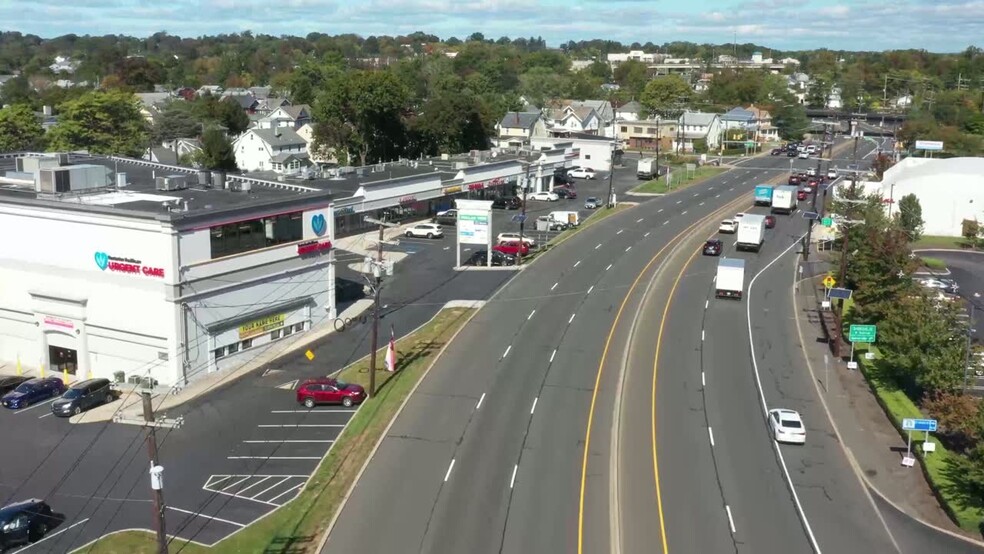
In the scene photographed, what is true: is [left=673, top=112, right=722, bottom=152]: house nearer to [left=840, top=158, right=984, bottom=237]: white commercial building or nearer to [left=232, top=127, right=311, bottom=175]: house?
[left=232, top=127, right=311, bottom=175]: house

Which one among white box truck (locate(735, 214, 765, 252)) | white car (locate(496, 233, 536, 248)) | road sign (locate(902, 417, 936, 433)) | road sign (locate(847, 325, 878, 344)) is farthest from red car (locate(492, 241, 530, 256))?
road sign (locate(902, 417, 936, 433))

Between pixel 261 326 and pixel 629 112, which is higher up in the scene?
pixel 629 112

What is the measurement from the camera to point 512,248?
6844cm

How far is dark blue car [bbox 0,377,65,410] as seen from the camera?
41.6 m

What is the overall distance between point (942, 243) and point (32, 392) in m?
72.7

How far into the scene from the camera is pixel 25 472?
34.6 m

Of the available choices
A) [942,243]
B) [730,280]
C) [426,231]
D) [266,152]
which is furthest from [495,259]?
[266,152]

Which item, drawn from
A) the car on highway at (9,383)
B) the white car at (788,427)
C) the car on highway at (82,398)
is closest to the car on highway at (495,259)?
the car on highway at (82,398)

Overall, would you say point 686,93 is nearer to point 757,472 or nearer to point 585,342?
point 585,342

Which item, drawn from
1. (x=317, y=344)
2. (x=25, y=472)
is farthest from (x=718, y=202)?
(x=25, y=472)

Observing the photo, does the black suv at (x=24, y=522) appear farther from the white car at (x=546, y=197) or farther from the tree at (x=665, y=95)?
the tree at (x=665, y=95)

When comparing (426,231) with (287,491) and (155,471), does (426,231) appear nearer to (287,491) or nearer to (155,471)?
(287,491)

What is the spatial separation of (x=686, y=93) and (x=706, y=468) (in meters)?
161

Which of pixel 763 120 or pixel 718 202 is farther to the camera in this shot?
pixel 763 120
